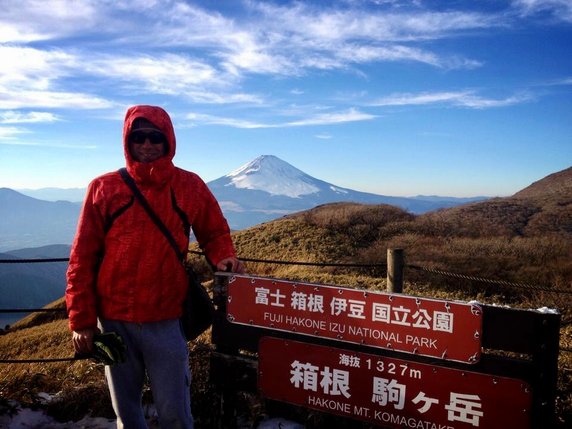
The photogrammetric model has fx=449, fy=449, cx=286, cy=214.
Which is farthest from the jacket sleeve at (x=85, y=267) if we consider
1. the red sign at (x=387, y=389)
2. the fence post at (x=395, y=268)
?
the fence post at (x=395, y=268)

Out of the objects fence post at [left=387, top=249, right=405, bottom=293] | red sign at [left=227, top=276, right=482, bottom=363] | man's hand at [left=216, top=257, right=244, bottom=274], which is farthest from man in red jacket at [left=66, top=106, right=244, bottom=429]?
fence post at [left=387, top=249, right=405, bottom=293]

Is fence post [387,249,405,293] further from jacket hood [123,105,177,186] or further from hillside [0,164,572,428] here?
jacket hood [123,105,177,186]

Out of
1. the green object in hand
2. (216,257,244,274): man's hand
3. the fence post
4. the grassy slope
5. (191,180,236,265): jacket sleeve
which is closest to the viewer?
the green object in hand

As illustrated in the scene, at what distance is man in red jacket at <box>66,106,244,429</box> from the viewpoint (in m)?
2.76

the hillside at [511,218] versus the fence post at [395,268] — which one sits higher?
the hillside at [511,218]

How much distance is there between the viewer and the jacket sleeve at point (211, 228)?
308 cm

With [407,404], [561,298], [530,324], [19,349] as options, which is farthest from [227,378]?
[19,349]

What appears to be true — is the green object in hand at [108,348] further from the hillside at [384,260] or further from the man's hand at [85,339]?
the hillside at [384,260]

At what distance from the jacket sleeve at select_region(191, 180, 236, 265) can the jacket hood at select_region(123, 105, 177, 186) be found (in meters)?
0.27

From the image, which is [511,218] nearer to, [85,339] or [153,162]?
[153,162]

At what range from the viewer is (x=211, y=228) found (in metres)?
3.17

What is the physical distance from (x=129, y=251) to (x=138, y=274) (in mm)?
151

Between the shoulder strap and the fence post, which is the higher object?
the shoulder strap

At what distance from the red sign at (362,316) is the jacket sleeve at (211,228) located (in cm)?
35
